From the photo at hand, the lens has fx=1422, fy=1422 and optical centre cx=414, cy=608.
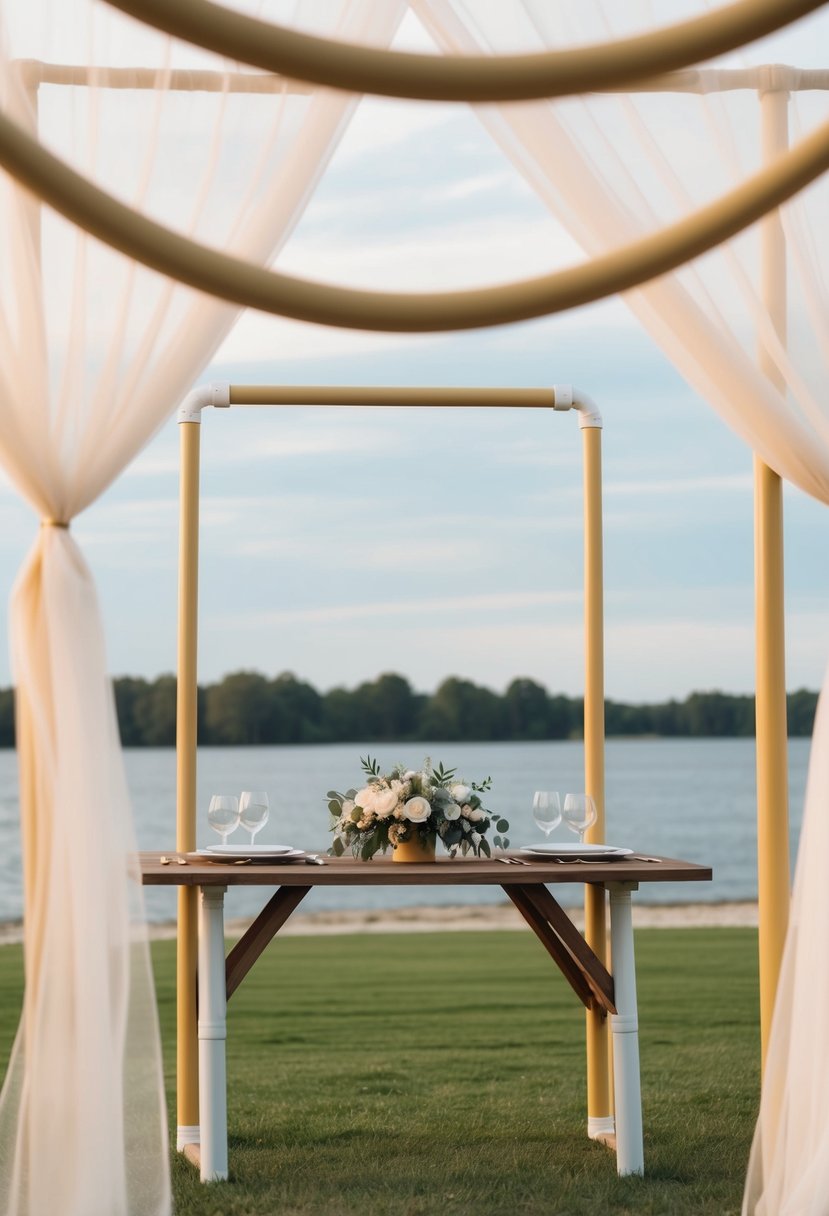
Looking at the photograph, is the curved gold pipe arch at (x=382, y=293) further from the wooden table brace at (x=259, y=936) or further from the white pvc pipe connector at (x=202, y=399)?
the white pvc pipe connector at (x=202, y=399)

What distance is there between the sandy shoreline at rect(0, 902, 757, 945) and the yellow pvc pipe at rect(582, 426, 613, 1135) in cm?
1052

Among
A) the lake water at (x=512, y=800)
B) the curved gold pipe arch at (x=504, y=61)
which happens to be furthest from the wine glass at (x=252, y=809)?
the lake water at (x=512, y=800)

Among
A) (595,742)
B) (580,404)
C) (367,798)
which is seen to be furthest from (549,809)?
(580,404)

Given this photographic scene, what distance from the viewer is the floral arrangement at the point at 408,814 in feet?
11.1

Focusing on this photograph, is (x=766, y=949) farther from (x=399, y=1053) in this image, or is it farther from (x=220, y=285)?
(x=399, y=1053)

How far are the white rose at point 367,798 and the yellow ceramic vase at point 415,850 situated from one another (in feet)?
0.39

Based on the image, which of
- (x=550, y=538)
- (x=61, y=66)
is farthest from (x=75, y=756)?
(x=550, y=538)

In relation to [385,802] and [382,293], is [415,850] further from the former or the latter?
[382,293]

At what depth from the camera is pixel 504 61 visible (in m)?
1.37

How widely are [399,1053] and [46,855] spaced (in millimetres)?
3341

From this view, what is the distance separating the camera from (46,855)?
2535 millimetres

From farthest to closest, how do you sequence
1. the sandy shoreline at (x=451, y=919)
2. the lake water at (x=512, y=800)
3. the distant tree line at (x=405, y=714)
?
the distant tree line at (x=405, y=714) → the lake water at (x=512, y=800) → the sandy shoreline at (x=451, y=919)

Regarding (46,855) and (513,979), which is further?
(513,979)

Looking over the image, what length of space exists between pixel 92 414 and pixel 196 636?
1.08 metres
